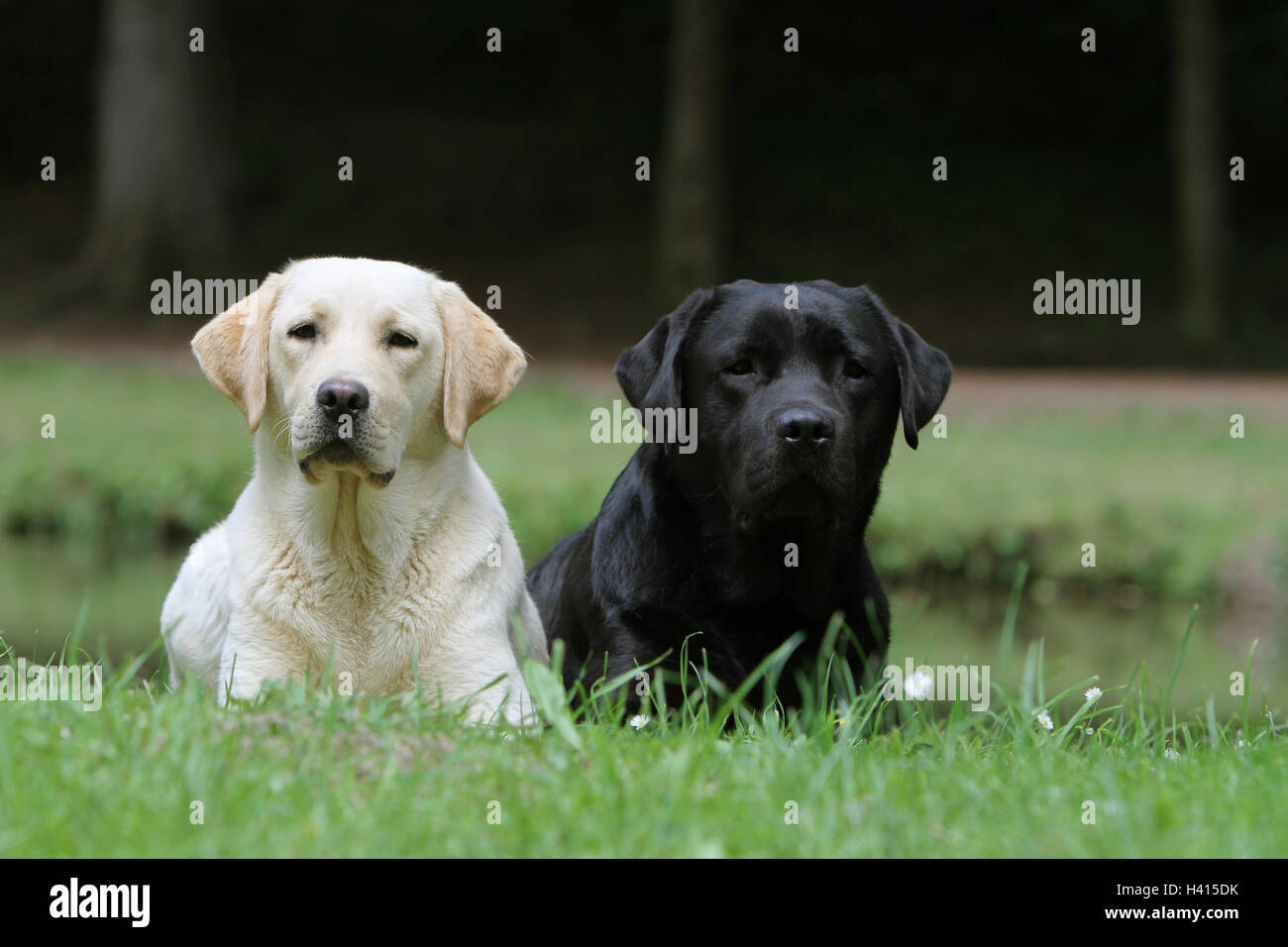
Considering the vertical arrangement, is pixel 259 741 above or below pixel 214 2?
below

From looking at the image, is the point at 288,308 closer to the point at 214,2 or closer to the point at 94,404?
the point at 94,404

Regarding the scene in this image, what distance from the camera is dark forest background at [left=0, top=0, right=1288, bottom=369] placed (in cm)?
1911

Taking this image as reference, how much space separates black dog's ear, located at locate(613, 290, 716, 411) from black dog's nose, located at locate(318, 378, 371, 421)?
103cm

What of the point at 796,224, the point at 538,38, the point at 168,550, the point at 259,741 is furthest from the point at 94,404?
the point at 538,38

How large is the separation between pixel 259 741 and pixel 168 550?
7.36 m

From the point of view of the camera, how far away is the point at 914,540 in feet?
32.8

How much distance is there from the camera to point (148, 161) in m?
19.1

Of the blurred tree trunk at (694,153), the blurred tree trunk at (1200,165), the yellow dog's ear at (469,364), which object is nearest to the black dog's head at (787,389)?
the yellow dog's ear at (469,364)

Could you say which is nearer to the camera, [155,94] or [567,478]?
[567,478]

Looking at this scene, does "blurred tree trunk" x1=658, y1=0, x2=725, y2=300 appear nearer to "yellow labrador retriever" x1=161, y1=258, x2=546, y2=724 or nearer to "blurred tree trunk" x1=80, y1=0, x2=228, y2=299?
"blurred tree trunk" x1=80, y1=0, x2=228, y2=299

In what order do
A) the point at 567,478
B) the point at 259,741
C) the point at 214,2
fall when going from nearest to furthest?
the point at 259,741 → the point at 567,478 → the point at 214,2

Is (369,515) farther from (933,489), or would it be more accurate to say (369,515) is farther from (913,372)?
(933,489)

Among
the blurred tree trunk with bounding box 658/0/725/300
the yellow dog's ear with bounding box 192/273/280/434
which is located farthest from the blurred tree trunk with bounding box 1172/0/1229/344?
the yellow dog's ear with bounding box 192/273/280/434

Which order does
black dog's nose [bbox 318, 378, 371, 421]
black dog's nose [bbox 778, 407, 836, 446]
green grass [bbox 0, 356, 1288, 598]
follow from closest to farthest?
black dog's nose [bbox 318, 378, 371, 421], black dog's nose [bbox 778, 407, 836, 446], green grass [bbox 0, 356, 1288, 598]
